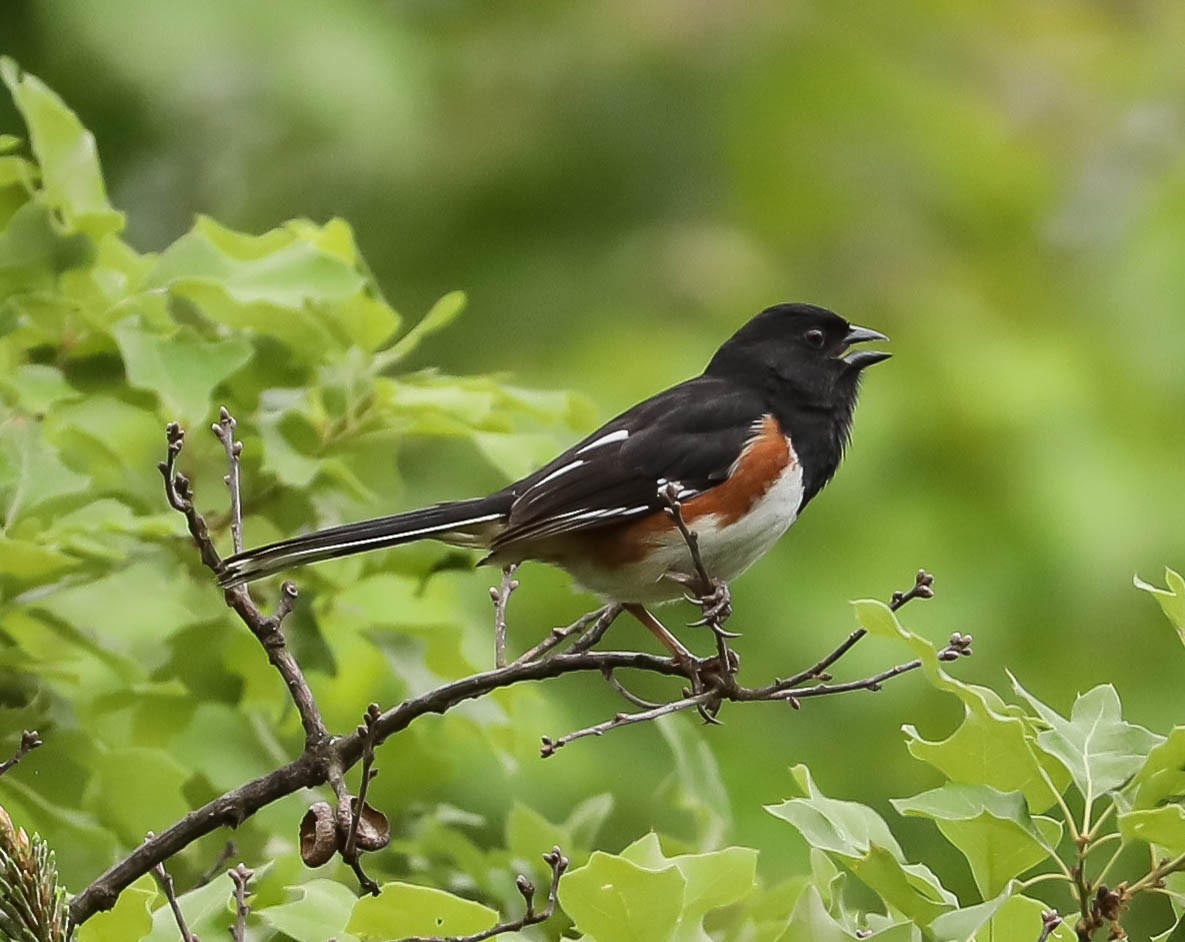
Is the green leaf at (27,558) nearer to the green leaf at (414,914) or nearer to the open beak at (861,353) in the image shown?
the green leaf at (414,914)

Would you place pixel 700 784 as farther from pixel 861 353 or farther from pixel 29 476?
pixel 861 353

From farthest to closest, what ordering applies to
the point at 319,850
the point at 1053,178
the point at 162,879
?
the point at 1053,178 < the point at 319,850 < the point at 162,879

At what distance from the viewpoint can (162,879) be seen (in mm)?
1585

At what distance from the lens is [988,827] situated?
66.1 inches

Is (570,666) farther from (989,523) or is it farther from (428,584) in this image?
(989,523)

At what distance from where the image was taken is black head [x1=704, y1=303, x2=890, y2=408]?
349 centimetres

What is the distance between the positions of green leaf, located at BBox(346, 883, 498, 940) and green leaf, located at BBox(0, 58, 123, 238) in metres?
1.26

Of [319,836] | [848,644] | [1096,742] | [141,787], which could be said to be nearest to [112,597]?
[141,787]

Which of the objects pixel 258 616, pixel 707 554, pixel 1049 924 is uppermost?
pixel 707 554

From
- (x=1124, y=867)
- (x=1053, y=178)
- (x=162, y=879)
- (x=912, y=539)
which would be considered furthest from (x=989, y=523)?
(x=162, y=879)

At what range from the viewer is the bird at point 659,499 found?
2.97 meters

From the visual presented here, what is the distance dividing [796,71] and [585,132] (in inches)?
38.8

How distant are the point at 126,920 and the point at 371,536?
0.98 meters

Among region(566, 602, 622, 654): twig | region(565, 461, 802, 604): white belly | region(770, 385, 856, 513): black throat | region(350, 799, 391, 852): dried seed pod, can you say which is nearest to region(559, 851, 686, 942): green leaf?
region(350, 799, 391, 852): dried seed pod
